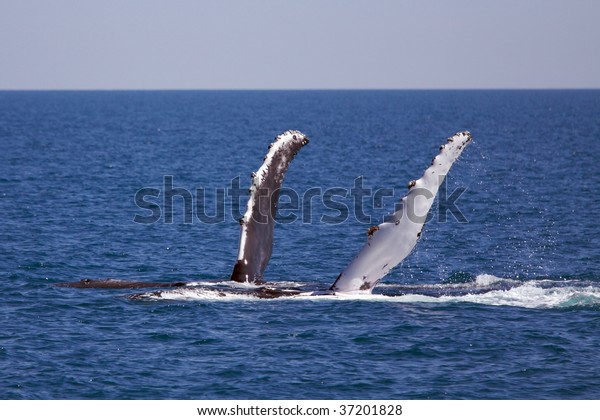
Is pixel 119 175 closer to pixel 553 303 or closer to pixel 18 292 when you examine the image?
pixel 18 292

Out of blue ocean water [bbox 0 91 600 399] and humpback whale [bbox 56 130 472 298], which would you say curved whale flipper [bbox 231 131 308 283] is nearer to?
humpback whale [bbox 56 130 472 298]

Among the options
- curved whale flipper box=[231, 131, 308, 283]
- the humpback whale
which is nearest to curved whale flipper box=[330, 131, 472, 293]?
the humpback whale

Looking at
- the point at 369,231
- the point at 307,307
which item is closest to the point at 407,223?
the point at 369,231

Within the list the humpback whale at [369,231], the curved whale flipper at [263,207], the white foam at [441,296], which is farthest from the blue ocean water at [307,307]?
the curved whale flipper at [263,207]

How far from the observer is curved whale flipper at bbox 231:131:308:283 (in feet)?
91.8

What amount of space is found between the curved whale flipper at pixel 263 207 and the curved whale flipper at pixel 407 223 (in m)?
2.71

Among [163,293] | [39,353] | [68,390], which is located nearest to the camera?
[68,390]

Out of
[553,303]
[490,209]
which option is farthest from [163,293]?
[490,209]

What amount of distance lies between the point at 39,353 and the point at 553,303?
13.8m

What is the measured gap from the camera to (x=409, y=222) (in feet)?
84.9

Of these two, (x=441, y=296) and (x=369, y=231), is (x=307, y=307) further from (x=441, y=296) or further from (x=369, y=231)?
(x=441, y=296)

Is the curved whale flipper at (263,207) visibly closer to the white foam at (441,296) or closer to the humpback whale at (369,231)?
the humpback whale at (369,231)

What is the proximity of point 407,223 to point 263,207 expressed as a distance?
432 centimetres

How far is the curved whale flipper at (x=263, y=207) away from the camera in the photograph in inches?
1101
